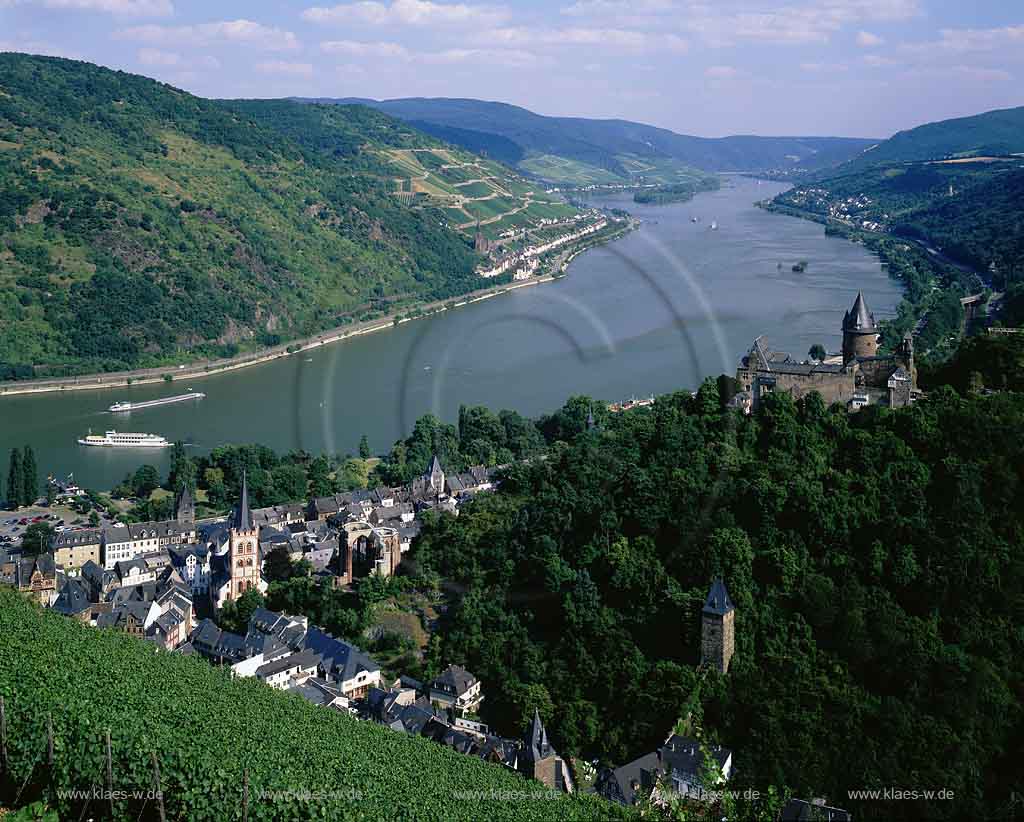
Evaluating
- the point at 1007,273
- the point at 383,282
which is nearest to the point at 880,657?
the point at 1007,273

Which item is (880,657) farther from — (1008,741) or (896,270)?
(896,270)

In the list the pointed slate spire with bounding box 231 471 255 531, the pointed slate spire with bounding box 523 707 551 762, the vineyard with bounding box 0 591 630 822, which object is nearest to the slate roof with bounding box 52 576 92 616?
the pointed slate spire with bounding box 231 471 255 531

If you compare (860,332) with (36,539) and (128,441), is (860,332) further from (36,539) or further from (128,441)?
(128,441)

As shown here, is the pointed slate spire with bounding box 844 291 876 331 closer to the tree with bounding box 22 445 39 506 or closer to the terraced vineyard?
the tree with bounding box 22 445 39 506

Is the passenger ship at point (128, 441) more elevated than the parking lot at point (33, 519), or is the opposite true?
the passenger ship at point (128, 441)

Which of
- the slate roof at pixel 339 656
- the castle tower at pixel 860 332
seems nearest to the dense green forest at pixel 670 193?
the castle tower at pixel 860 332

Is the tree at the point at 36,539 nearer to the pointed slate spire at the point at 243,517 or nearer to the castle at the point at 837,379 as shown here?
the pointed slate spire at the point at 243,517
